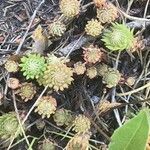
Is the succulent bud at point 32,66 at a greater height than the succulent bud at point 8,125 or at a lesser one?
greater

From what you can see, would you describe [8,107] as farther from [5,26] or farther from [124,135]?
[124,135]

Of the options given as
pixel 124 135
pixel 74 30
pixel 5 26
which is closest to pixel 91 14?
pixel 74 30

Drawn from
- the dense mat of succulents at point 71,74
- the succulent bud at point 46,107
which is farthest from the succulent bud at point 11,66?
the succulent bud at point 46,107

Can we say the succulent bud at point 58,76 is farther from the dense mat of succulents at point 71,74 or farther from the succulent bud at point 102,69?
the succulent bud at point 102,69

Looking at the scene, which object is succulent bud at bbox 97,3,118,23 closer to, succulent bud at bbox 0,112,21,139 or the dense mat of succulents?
the dense mat of succulents

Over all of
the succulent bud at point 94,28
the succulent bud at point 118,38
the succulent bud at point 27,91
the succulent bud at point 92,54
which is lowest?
the succulent bud at point 27,91

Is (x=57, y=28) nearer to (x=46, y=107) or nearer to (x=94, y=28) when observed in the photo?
(x=94, y=28)

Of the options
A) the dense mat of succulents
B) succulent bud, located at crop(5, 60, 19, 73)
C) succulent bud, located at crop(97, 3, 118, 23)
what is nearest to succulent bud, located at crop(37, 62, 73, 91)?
the dense mat of succulents
